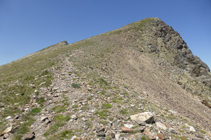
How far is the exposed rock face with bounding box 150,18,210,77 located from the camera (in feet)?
139

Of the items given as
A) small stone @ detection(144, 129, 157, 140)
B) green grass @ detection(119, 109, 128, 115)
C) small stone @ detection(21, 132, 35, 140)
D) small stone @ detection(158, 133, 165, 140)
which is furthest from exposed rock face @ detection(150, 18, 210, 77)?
small stone @ detection(21, 132, 35, 140)

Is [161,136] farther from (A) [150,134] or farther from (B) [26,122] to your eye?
(B) [26,122]

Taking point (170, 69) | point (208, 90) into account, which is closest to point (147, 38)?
point (170, 69)

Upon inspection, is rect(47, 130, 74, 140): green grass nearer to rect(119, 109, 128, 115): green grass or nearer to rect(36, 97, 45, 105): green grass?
rect(119, 109, 128, 115): green grass

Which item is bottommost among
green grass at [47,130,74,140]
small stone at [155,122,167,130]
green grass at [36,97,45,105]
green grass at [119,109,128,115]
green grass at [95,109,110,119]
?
small stone at [155,122,167,130]

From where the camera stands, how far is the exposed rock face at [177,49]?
139 ft

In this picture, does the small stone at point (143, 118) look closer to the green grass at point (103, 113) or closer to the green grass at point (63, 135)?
the green grass at point (103, 113)

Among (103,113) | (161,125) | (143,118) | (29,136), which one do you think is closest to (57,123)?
(29,136)

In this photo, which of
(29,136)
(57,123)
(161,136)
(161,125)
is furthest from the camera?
(161,125)

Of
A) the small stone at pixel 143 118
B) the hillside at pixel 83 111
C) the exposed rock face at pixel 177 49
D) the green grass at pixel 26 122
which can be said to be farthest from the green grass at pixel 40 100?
the exposed rock face at pixel 177 49

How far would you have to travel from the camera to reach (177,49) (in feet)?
155

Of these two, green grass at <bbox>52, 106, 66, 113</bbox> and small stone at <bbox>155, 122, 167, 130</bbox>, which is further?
green grass at <bbox>52, 106, 66, 113</bbox>

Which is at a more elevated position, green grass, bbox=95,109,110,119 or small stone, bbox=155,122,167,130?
green grass, bbox=95,109,110,119

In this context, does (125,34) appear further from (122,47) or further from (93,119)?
(93,119)
